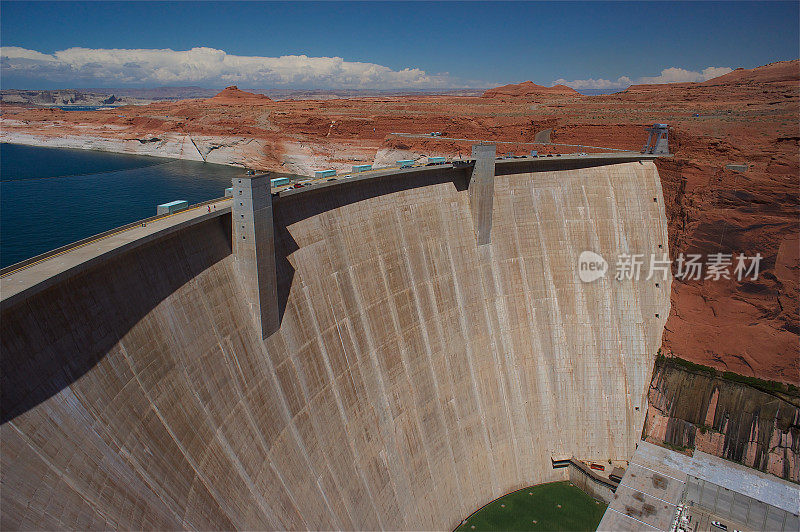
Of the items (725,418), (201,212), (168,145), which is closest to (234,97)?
(168,145)

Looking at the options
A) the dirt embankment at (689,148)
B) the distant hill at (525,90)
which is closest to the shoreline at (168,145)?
the dirt embankment at (689,148)

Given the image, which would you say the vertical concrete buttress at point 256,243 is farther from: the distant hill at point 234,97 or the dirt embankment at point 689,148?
the distant hill at point 234,97

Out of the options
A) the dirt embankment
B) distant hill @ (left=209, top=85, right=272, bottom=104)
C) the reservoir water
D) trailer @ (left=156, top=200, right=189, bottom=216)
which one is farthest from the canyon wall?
distant hill @ (left=209, top=85, right=272, bottom=104)

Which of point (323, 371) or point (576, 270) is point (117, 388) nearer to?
point (323, 371)

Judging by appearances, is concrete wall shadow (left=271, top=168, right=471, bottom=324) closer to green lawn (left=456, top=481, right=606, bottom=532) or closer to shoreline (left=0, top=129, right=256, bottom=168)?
green lawn (left=456, top=481, right=606, bottom=532)

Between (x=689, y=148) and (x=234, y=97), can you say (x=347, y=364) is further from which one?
(x=234, y=97)
